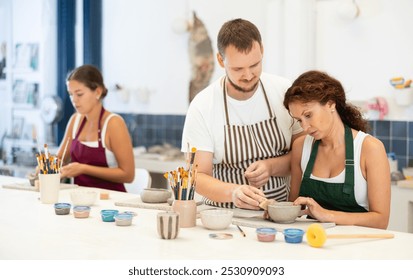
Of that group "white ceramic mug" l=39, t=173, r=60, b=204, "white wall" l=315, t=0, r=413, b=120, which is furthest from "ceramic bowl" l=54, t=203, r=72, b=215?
"white wall" l=315, t=0, r=413, b=120

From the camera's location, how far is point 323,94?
10.0 ft

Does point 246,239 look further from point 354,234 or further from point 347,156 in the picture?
point 347,156

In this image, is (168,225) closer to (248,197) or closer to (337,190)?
(248,197)

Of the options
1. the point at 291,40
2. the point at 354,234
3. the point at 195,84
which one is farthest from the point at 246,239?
the point at 195,84

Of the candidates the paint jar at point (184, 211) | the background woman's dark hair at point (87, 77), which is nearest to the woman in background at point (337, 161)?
the paint jar at point (184, 211)

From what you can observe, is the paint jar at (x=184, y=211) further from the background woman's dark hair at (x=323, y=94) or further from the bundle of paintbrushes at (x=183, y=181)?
the background woman's dark hair at (x=323, y=94)

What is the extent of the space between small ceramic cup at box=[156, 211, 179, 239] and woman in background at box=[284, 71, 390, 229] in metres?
0.62

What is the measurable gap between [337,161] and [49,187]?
164 cm

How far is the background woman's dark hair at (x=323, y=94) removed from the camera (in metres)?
3.05

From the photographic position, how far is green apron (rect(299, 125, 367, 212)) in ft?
9.90

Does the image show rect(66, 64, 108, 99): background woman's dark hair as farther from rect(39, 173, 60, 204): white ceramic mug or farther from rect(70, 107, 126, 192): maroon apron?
rect(39, 173, 60, 204): white ceramic mug

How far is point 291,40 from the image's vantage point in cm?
584

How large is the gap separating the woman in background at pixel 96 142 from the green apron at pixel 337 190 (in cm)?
170

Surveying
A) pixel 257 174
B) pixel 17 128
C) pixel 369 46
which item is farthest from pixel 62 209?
pixel 17 128
